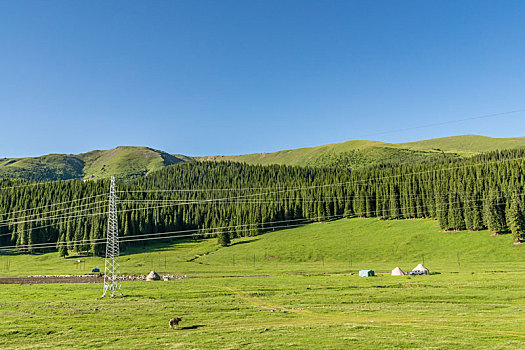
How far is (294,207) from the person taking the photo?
176250 millimetres

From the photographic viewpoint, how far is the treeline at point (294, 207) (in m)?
118

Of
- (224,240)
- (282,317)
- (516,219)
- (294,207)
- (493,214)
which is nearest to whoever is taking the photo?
(282,317)

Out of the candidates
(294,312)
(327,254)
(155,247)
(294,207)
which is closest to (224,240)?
(155,247)

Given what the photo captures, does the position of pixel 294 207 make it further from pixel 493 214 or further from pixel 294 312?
pixel 294 312

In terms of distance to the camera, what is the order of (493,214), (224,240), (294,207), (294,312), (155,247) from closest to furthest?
(294,312) < (493,214) < (224,240) < (155,247) < (294,207)

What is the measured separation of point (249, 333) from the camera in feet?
94.1

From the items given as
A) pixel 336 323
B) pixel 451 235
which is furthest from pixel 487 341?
pixel 451 235

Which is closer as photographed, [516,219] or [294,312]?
[294,312]

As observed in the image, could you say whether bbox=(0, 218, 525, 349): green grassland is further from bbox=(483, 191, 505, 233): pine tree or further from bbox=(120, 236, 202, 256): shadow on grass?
bbox=(120, 236, 202, 256): shadow on grass

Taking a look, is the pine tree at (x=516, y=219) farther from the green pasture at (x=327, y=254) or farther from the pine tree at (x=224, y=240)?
the pine tree at (x=224, y=240)

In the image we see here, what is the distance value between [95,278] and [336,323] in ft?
257

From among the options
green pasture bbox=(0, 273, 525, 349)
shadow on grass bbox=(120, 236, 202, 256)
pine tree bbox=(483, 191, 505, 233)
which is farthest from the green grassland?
shadow on grass bbox=(120, 236, 202, 256)

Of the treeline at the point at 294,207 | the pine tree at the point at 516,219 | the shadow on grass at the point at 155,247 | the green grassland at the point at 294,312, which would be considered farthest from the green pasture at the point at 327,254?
the treeline at the point at 294,207

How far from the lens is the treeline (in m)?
118
